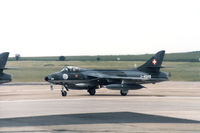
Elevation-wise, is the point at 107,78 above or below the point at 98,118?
above

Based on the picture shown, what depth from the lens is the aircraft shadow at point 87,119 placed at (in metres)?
20.2

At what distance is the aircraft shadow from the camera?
20.2 metres

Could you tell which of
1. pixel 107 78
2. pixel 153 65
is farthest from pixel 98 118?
pixel 153 65

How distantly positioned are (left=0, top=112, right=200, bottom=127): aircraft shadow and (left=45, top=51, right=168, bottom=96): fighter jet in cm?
1527

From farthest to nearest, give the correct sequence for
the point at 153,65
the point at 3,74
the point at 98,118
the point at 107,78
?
the point at 153,65 → the point at 3,74 → the point at 107,78 → the point at 98,118

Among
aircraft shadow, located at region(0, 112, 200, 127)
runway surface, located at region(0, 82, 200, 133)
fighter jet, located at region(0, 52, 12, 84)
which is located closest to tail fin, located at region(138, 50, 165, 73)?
fighter jet, located at region(0, 52, 12, 84)

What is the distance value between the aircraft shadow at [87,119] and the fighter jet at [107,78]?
1527cm

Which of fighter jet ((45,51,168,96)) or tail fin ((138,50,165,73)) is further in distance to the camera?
tail fin ((138,50,165,73))

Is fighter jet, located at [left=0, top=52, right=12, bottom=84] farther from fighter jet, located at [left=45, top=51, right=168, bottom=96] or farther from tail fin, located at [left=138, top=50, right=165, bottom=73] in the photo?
tail fin, located at [left=138, top=50, right=165, bottom=73]

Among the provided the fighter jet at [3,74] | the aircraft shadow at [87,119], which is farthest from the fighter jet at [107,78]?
the aircraft shadow at [87,119]

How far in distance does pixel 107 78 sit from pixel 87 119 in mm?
19122

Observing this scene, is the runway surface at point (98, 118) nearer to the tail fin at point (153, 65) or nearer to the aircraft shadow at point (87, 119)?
the aircraft shadow at point (87, 119)

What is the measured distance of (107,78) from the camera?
134ft

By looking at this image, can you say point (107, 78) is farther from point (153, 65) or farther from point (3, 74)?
point (3, 74)
